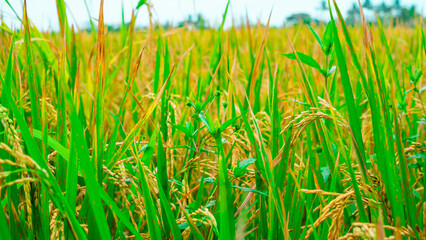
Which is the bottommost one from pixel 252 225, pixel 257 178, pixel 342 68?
pixel 252 225

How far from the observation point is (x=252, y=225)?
27.2 inches

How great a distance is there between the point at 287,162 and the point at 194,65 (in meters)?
1.28

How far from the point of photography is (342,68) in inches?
21.8

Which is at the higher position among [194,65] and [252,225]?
[194,65]

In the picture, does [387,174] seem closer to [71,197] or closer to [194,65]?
[71,197]

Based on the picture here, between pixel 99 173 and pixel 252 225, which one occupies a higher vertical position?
pixel 99 173

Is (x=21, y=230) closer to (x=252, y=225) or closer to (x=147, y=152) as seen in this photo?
(x=147, y=152)

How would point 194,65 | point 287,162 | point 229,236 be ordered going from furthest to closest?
1. point 194,65
2. point 287,162
3. point 229,236

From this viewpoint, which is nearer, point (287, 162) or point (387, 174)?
point (387, 174)

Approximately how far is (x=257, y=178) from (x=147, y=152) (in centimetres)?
22

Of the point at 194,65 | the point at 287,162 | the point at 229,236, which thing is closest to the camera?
the point at 229,236

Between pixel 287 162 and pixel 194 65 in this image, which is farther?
pixel 194 65

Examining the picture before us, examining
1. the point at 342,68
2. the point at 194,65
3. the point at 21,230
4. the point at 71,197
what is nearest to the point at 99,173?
the point at 71,197

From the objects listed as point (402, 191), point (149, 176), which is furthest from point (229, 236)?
point (402, 191)
